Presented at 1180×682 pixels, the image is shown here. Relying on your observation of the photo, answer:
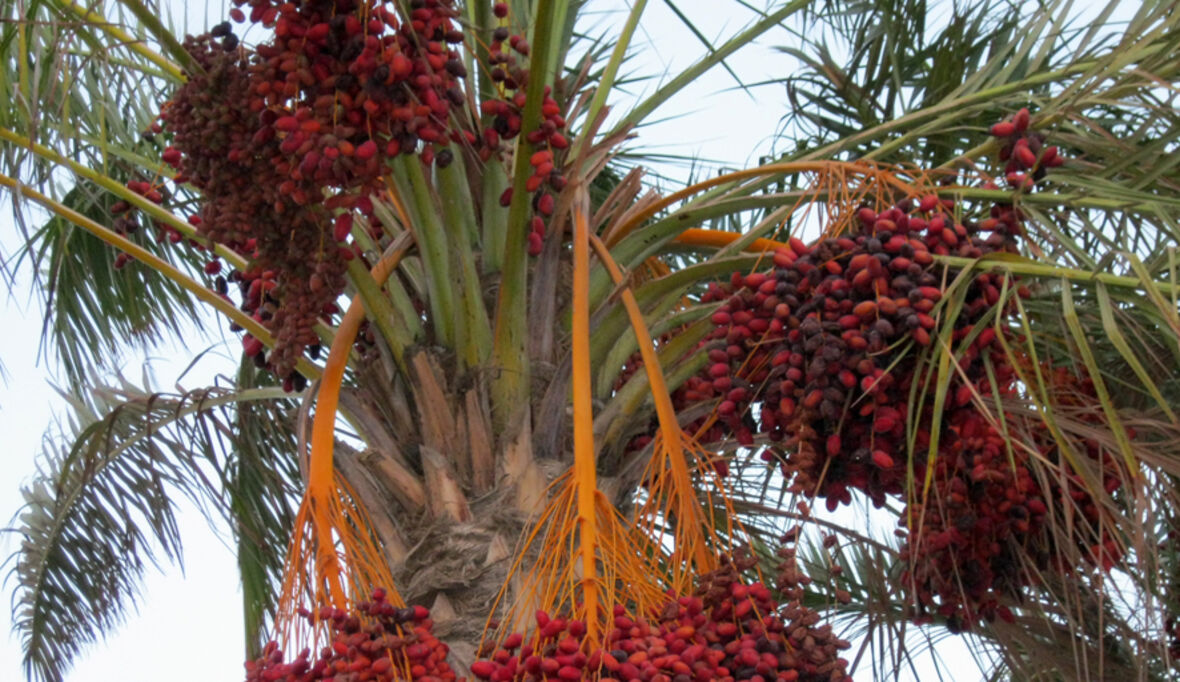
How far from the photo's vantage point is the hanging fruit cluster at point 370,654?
2.22 metres

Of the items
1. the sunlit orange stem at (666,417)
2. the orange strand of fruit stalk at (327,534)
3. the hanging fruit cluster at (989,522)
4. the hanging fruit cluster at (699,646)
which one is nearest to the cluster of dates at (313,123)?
the orange strand of fruit stalk at (327,534)

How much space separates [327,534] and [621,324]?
0.77 metres

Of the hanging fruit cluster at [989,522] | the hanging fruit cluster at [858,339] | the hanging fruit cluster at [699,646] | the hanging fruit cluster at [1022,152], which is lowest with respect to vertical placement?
the hanging fruit cluster at [699,646]

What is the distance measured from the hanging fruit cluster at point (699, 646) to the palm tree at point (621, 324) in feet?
0.14

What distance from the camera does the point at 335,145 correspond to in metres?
2.39

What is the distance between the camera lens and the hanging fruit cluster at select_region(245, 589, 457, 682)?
2223mm

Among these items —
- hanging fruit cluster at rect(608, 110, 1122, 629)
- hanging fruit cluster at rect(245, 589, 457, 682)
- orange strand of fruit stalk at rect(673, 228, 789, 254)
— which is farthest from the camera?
orange strand of fruit stalk at rect(673, 228, 789, 254)

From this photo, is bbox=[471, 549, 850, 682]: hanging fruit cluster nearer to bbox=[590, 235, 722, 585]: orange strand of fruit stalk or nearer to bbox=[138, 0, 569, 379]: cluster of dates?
bbox=[590, 235, 722, 585]: orange strand of fruit stalk

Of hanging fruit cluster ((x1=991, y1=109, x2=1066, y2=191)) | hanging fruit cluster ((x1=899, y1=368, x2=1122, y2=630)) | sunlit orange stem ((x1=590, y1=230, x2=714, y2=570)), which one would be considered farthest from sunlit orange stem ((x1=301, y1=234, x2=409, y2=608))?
hanging fruit cluster ((x1=991, y1=109, x2=1066, y2=191))

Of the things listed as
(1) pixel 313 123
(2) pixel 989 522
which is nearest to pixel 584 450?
(1) pixel 313 123

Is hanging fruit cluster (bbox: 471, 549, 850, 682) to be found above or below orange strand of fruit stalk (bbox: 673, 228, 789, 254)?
below

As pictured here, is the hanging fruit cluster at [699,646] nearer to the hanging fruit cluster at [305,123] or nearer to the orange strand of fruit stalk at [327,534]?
the orange strand of fruit stalk at [327,534]

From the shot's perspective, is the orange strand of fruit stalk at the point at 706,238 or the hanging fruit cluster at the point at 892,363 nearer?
the hanging fruit cluster at the point at 892,363

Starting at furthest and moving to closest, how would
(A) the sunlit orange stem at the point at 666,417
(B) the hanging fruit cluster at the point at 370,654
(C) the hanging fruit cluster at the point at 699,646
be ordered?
(A) the sunlit orange stem at the point at 666,417 → (B) the hanging fruit cluster at the point at 370,654 → (C) the hanging fruit cluster at the point at 699,646
